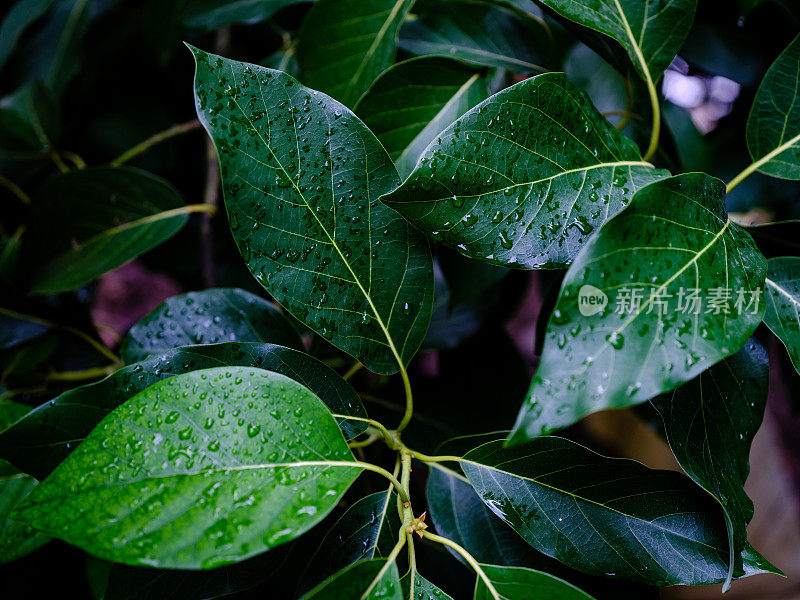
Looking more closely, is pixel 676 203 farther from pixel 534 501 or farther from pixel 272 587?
pixel 272 587

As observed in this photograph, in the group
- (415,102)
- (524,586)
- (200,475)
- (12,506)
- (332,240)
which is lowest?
(12,506)

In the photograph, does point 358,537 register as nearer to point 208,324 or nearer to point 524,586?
point 524,586

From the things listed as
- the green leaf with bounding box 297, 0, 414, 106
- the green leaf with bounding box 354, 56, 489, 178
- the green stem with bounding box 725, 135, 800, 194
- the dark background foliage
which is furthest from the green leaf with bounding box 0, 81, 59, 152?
the green stem with bounding box 725, 135, 800, 194

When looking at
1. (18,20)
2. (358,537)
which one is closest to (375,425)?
(358,537)

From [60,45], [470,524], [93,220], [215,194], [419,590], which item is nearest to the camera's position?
[419,590]

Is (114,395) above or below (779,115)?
below

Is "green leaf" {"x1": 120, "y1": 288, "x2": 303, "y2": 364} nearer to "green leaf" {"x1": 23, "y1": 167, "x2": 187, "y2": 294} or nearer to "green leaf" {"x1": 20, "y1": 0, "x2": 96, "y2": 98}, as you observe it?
"green leaf" {"x1": 23, "y1": 167, "x2": 187, "y2": 294}

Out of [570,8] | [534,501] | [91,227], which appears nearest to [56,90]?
[91,227]
